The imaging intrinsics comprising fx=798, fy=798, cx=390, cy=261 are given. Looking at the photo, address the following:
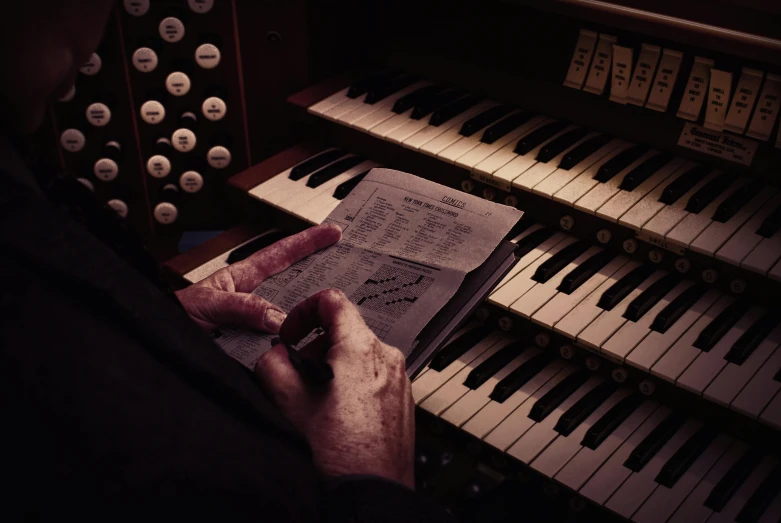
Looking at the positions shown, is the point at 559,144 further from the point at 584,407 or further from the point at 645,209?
the point at 584,407

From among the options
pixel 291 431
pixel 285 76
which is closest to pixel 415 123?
pixel 285 76

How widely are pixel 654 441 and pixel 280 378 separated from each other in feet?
3.70

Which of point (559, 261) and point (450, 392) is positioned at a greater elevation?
point (559, 261)

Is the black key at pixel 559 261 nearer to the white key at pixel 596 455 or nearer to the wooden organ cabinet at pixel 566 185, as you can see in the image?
the wooden organ cabinet at pixel 566 185

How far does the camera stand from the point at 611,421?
6.44 ft

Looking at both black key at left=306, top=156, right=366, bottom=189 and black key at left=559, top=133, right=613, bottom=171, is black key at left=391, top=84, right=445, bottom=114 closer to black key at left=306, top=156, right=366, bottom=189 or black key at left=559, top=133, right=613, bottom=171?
black key at left=306, top=156, right=366, bottom=189

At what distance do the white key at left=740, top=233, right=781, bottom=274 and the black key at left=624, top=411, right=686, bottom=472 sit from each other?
0.42m

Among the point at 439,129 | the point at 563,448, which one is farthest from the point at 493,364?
the point at 439,129

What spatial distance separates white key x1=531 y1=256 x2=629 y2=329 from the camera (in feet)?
6.50

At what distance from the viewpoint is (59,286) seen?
0.64m

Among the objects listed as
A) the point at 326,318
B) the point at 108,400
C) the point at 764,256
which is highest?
the point at 108,400

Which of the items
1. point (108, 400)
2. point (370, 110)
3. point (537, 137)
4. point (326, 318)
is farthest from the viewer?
point (370, 110)

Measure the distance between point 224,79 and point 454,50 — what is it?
2.45 ft

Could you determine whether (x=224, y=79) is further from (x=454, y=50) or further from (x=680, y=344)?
(x=680, y=344)
